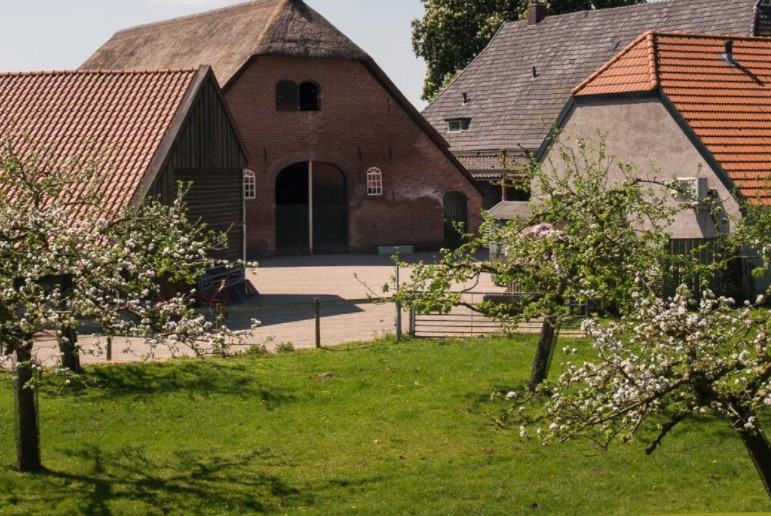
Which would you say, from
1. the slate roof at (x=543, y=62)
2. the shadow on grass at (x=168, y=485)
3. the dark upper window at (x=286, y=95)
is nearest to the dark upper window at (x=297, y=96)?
the dark upper window at (x=286, y=95)

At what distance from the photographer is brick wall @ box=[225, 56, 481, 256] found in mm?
36812

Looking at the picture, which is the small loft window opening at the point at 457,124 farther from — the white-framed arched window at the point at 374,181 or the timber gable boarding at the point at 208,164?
the timber gable boarding at the point at 208,164

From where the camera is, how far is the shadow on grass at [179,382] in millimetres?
17609

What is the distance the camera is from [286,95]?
37.3 m

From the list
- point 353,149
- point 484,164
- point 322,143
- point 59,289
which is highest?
point 322,143

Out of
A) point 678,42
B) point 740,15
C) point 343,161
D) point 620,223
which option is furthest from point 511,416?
point 740,15

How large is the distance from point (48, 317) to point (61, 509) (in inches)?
85.3

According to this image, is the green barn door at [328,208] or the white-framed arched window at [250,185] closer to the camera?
the white-framed arched window at [250,185]

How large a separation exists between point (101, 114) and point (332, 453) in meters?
13.2

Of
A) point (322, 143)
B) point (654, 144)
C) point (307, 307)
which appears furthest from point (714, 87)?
point (322, 143)

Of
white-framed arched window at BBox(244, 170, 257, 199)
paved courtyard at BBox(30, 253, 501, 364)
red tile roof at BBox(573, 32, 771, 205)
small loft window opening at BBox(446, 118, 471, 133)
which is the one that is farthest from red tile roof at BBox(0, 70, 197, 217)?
small loft window opening at BBox(446, 118, 471, 133)

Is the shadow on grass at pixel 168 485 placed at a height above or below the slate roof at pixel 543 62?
below

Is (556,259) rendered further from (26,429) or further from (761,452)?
(26,429)

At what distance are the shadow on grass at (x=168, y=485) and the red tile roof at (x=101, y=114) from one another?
954cm
